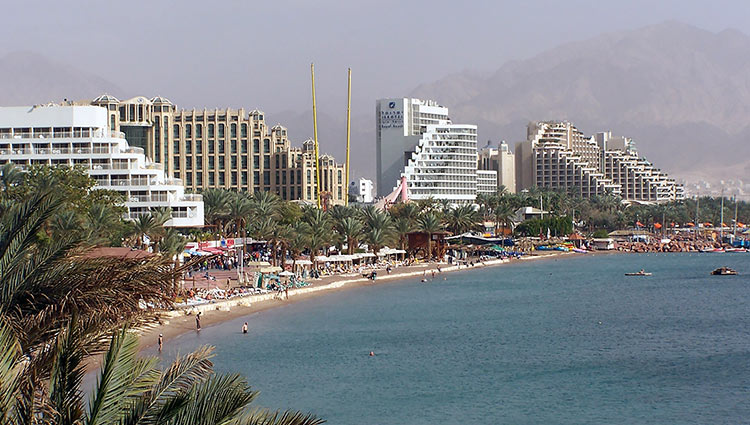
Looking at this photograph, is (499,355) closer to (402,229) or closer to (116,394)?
(116,394)

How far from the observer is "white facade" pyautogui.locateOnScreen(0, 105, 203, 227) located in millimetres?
91188

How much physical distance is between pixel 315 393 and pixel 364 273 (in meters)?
57.2

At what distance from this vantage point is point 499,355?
166 ft

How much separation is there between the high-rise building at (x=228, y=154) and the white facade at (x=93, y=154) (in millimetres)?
72695

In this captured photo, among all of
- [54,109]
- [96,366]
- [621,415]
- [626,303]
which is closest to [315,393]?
[96,366]

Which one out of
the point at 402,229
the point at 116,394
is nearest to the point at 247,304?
the point at 402,229

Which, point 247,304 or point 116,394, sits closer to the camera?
point 116,394

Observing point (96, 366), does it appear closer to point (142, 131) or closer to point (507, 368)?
point (507, 368)

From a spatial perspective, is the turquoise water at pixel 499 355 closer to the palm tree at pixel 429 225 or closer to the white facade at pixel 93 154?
the white facade at pixel 93 154

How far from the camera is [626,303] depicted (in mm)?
80750

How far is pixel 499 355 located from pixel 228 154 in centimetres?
12831

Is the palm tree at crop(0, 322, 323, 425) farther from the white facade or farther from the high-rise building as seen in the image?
the high-rise building

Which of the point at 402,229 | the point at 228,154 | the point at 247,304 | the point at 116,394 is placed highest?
the point at 228,154

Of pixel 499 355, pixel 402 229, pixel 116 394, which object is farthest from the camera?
pixel 402 229
